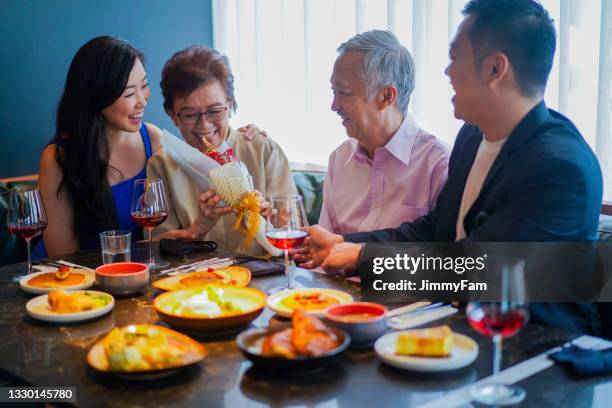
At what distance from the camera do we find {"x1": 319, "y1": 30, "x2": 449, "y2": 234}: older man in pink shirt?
218 cm

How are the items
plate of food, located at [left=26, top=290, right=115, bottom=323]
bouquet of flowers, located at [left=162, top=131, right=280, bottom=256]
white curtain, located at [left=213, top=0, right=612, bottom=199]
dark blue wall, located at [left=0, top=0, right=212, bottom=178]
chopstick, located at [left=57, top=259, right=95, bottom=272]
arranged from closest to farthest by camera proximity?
plate of food, located at [left=26, top=290, right=115, bottom=323], chopstick, located at [left=57, top=259, right=95, bottom=272], bouquet of flowers, located at [left=162, top=131, right=280, bottom=256], white curtain, located at [left=213, top=0, right=612, bottom=199], dark blue wall, located at [left=0, top=0, right=212, bottom=178]

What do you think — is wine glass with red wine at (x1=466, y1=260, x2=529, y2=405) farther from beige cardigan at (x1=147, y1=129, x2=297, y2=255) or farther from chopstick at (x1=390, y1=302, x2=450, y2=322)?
beige cardigan at (x1=147, y1=129, x2=297, y2=255)

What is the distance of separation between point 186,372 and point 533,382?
58 centimetres

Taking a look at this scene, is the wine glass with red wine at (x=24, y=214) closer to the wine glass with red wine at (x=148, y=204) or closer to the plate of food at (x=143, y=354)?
the wine glass with red wine at (x=148, y=204)

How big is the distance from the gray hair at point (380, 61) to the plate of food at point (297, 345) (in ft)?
3.86

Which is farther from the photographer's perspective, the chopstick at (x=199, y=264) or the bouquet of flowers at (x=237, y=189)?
the bouquet of flowers at (x=237, y=189)

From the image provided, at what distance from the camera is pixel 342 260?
175 cm

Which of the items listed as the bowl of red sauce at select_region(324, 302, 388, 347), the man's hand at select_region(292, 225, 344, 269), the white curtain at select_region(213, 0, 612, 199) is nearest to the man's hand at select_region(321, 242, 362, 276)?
the man's hand at select_region(292, 225, 344, 269)

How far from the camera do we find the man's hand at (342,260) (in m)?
1.75

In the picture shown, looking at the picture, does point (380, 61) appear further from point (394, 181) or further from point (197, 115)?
point (197, 115)

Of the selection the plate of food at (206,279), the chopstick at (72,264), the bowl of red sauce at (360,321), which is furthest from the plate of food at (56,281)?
the bowl of red sauce at (360,321)

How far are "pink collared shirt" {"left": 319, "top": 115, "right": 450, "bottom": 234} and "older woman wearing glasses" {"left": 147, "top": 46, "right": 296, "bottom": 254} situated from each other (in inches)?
13.1

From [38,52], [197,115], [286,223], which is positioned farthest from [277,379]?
[38,52]

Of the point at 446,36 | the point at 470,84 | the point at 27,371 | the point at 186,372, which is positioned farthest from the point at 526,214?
the point at 446,36
